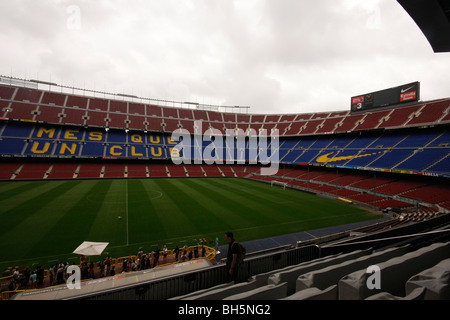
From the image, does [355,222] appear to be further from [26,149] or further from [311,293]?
[26,149]

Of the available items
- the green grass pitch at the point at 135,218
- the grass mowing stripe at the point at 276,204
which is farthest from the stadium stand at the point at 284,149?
the grass mowing stripe at the point at 276,204

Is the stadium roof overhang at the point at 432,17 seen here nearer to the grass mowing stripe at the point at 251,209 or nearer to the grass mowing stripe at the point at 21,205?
the grass mowing stripe at the point at 251,209

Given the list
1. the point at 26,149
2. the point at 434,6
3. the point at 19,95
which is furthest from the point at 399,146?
the point at 19,95

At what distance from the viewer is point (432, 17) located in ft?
15.0

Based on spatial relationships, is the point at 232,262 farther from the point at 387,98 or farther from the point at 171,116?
the point at 171,116

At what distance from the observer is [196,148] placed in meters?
61.5

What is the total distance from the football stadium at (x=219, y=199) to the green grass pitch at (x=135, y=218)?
192mm

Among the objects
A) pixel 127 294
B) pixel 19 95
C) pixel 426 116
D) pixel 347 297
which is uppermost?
pixel 19 95

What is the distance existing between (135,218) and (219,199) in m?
11.7

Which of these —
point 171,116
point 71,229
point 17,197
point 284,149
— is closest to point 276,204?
point 71,229

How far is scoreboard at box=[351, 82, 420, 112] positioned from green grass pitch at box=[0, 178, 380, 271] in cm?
3128

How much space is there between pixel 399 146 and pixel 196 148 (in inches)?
1810

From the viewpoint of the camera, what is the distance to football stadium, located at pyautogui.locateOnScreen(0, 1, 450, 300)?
15.2 ft

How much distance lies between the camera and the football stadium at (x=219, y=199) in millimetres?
4629
